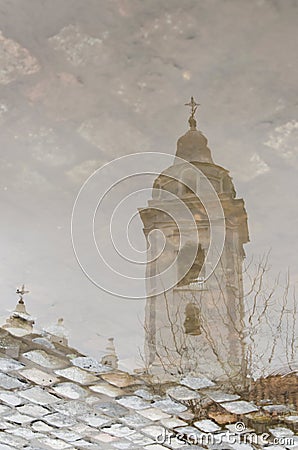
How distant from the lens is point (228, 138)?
2.89 meters

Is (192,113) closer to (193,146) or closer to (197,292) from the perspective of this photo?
(193,146)

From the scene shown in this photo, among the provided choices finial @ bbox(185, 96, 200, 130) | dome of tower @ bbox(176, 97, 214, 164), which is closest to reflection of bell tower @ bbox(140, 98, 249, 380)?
dome of tower @ bbox(176, 97, 214, 164)

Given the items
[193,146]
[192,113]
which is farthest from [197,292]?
[192,113]

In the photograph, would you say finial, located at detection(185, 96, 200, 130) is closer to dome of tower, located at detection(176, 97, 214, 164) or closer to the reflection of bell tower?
dome of tower, located at detection(176, 97, 214, 164)

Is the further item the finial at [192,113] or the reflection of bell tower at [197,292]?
the reflection of bell tower at [197,292]

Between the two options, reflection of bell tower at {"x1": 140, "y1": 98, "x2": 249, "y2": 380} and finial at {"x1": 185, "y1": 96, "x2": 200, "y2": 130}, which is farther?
reflection of bell tower at {"x1": 140, "y1": 98, "x2": 249, "y2": 380}

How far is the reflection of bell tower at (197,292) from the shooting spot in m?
3.06

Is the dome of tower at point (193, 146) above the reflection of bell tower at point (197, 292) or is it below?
above

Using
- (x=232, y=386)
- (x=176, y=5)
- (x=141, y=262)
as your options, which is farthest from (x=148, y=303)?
(x=176, y=5)

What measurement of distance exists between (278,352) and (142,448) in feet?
3.21

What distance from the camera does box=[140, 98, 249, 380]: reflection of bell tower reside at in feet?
10.0

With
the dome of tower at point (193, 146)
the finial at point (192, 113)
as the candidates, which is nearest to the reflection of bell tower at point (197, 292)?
the dome of tower at point (193, 146)

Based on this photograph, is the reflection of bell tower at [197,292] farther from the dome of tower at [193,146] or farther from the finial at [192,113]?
the finial at [192,113]

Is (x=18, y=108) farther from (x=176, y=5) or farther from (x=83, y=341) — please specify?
(x=83, y=341)
